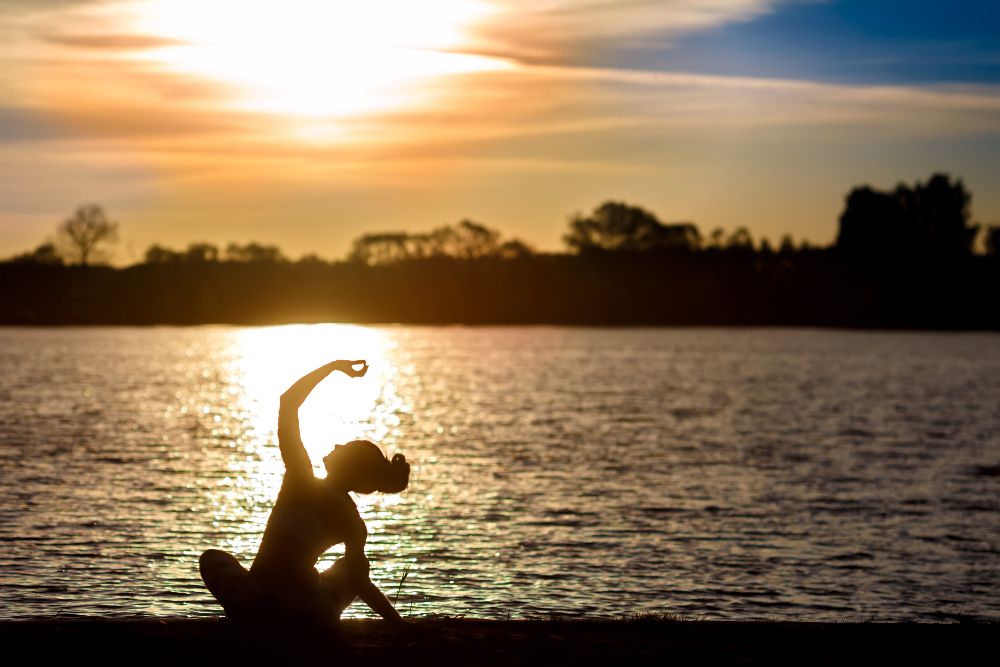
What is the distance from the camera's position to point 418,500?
2619 centimetres

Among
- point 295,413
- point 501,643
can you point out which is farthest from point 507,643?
point 295,413

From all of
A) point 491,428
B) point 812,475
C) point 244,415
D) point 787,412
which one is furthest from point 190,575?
point 787,412

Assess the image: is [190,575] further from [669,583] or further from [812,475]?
[812,475]

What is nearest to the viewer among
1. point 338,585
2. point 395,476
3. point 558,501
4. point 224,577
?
point 395,476

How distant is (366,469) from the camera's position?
778 cm

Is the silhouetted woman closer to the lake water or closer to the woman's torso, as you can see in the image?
the woman's torso

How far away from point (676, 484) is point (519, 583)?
13.2 metres

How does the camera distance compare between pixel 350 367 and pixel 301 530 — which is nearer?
pixel 350 367

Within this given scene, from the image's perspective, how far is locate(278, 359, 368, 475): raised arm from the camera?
7799 millimetres

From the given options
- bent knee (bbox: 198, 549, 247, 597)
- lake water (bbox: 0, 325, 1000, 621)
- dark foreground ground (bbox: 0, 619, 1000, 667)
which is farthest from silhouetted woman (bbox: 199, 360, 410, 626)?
lake water (bbox: 0, 325, 1000, 621)

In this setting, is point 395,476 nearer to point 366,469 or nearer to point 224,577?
point 366,469

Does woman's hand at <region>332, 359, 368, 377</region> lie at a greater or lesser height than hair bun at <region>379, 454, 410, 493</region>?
greater

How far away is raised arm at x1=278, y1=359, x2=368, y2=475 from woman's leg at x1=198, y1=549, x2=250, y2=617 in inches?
42.6

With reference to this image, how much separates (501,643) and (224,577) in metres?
2.31
